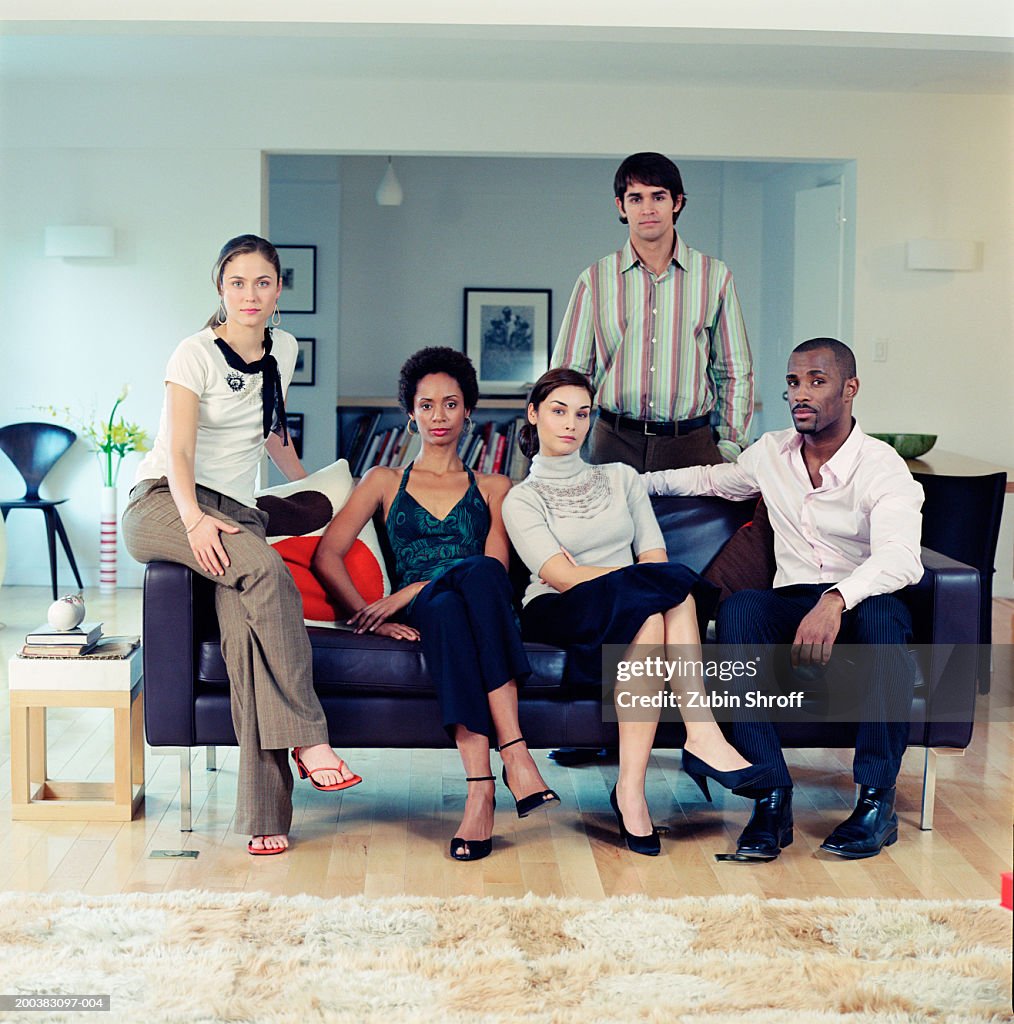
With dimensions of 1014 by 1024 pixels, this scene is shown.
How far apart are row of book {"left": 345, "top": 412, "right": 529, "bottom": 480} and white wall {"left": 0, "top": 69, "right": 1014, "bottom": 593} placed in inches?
62.5

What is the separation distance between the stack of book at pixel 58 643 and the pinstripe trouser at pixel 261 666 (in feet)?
1.03

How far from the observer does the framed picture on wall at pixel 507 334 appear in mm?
8234

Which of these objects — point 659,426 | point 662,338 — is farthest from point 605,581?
point 662,338

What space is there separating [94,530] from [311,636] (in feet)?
13.4

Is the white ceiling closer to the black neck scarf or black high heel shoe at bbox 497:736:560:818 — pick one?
the black neck scarf

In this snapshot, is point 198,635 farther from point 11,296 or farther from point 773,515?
point 11,296

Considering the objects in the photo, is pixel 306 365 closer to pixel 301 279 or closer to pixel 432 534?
pixel 301 279

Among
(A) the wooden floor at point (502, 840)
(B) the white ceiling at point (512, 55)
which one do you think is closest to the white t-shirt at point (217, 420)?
(A) the wooden floor at point (502, 840)

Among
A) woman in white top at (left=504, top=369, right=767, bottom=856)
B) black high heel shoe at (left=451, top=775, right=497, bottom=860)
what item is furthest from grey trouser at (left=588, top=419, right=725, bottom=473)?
black high heel shoe at (left=451, top=775, right=497, bottom=860)

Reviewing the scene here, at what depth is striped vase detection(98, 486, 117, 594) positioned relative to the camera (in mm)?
6527

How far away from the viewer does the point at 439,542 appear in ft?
10.9

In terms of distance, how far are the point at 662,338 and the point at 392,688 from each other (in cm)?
139

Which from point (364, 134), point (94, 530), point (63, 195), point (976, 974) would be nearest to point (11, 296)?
point (63, 195)

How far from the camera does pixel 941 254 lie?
21.2 ft
